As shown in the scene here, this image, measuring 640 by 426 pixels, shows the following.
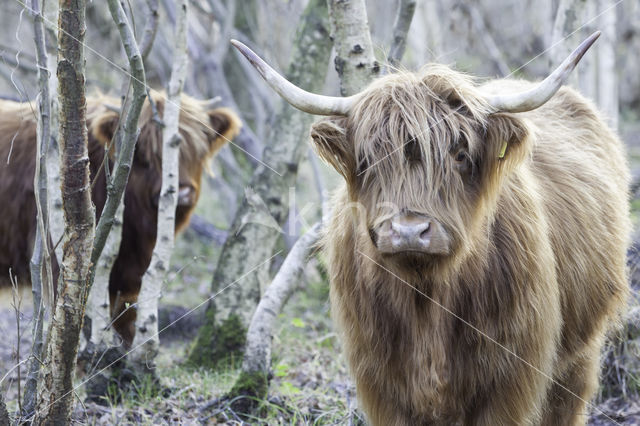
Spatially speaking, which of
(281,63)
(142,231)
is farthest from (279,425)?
(281,63)

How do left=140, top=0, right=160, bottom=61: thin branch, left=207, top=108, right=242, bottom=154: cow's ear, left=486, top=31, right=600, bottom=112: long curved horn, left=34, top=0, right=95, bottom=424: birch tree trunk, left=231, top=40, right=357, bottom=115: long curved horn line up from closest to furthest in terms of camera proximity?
left=486, top=31, right=600, bottom=112: long curved horn < left=34, top=0, right=95, bottom=424: birch tree trunk < left=231, top=40, right=357, bottom=115: long curved horn < left=140, top=0, right=160, bottom=61: thin branch < left=207, top=108, right=242, bottom=154: cow's ear

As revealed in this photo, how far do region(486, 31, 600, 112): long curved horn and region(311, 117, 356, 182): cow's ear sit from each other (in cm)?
62

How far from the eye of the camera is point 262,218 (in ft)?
17.0

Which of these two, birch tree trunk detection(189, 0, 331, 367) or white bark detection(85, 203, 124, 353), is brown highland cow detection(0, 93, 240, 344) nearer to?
birch tree trunk detection(189, 0, 331, 367)

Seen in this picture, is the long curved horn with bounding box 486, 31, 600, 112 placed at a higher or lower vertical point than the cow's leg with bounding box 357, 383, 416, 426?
higher

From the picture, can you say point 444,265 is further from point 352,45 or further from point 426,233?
point 352,45

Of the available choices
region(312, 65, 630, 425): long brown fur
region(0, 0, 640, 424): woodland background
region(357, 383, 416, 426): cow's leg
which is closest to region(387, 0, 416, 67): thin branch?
region(0, 0, 640, 424): woodland background

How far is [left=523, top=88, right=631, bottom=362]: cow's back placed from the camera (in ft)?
11.6

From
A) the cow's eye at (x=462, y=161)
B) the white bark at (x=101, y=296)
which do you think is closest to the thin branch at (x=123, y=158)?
the white bark at (x=101, y=296)

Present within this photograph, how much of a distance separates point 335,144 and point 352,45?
0.96m

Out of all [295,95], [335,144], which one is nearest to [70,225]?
[295,95]

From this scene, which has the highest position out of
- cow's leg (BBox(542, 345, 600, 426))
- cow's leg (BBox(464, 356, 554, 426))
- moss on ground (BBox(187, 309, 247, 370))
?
cow's leg (BBox(464, 356, 554, 426))

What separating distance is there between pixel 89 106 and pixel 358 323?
3.40m

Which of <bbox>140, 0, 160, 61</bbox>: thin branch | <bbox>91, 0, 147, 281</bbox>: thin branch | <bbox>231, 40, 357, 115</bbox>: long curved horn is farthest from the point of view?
<bbox>140, 0, 160, 61</bbox>: thin branch
